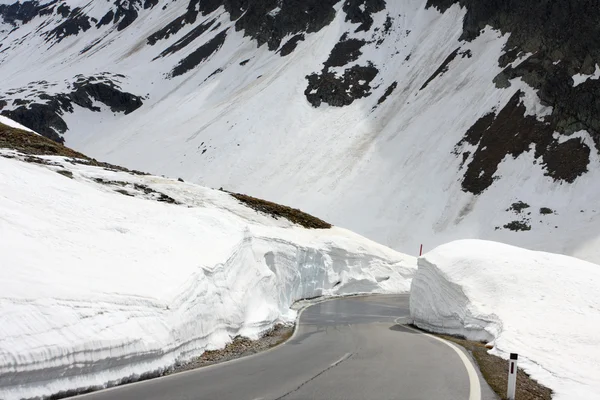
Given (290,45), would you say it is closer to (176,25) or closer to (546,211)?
(176,25)

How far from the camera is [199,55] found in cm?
10169

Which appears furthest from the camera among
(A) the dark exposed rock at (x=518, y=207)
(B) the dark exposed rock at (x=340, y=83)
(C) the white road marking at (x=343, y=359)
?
(B) the dark exposed rock at (x=340, y=83)

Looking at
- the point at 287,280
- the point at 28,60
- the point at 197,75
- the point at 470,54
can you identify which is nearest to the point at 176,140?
the point at 197,75

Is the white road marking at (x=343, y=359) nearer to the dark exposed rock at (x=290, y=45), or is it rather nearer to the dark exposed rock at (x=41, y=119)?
the dark exposed rock at (x=290, y=45)

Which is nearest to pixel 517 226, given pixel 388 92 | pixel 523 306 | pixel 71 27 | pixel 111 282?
pixel 523 306

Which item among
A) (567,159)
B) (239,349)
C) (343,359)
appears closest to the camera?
(343,359)

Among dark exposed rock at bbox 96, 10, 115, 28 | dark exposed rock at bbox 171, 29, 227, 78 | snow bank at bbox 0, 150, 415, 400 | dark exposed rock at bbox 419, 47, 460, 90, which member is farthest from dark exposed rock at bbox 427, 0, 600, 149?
dark exposed rock at bbox 96, 10, 115, 28

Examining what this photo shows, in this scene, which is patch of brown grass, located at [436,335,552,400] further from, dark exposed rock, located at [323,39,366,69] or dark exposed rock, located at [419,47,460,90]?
dark exposed rock, located at [323,39,366,69]

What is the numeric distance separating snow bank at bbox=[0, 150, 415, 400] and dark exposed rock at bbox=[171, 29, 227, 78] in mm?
82800

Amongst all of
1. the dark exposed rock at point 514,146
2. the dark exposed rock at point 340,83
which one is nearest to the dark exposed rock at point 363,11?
the dark exposed rock at point 340,83

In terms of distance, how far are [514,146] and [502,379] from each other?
43.0 meters

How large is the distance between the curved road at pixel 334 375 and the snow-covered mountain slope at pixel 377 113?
1148 inches

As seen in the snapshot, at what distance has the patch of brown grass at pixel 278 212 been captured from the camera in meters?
27.4

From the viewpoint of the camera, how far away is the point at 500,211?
43.3 metres
